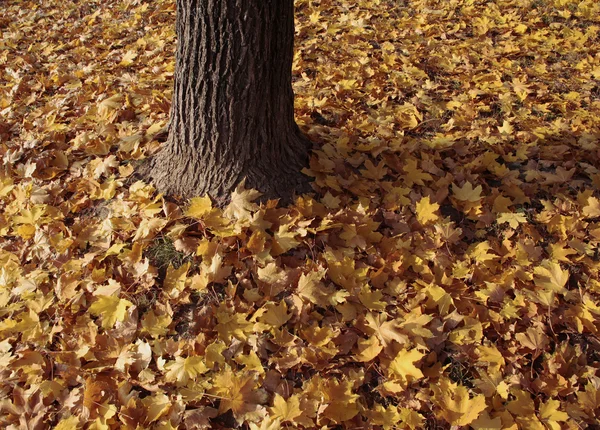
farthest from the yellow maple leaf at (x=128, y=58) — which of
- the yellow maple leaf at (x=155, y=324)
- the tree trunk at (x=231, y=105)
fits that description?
the yellow maple leaf at (x=155, y=324)

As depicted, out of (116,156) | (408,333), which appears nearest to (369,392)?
(408,333)

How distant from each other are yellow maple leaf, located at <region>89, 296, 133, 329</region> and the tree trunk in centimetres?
69

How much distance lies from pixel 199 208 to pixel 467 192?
152 centimetres

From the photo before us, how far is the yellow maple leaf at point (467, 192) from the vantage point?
2.64 metres

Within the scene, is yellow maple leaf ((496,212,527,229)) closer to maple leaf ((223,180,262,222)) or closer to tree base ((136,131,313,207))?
tree base ((136,131,313,207))

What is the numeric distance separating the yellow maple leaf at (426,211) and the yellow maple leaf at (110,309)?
1554mm

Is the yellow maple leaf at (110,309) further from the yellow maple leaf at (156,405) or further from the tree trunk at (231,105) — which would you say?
the tree trunk at (231,105)

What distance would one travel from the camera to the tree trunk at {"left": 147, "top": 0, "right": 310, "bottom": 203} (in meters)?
2.27

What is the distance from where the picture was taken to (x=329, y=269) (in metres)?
2.28

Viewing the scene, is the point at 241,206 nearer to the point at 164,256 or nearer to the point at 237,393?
the point at 164,256

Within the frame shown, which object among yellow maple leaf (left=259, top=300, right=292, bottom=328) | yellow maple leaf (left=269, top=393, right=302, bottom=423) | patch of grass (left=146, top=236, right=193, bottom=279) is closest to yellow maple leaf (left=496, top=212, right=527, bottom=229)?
yellow maple leaf (left=259, top=300, right=292, bottom=328)

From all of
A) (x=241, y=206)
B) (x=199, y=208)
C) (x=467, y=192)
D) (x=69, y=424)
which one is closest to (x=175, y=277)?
(x=199, y=208)

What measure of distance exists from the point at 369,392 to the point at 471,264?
0.87 m

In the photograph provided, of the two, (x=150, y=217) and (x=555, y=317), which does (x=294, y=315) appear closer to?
(x=150, y=217)
